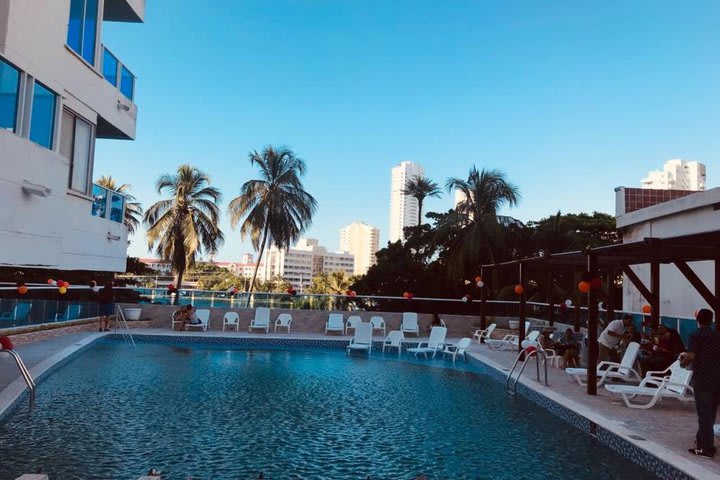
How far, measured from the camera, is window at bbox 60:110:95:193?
36.3ft

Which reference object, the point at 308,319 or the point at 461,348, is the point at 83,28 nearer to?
the point at 461,348

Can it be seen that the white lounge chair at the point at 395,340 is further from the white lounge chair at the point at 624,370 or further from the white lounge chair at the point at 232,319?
the white lounge chair at the point at 624,370

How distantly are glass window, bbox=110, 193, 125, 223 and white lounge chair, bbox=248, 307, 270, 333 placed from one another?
7123 mm

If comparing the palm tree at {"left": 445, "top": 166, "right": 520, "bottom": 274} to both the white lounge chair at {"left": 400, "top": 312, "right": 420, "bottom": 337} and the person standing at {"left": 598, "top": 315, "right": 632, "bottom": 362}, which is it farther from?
the person standing at {"left": 598, "top": 315, "right": 632, "bottom": 362}

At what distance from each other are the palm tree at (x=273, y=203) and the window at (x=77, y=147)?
20141 mm

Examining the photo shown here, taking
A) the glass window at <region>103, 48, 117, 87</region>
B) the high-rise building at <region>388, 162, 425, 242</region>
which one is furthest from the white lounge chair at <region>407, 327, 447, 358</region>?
the high-rise building at <region>388, 162, 425, 242</region>

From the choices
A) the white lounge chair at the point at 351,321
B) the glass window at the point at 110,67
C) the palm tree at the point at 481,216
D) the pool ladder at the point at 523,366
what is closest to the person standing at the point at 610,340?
the pool ladder at the point at 523,366

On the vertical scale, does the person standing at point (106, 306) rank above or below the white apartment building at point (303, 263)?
below

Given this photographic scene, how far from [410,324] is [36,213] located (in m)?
13.9

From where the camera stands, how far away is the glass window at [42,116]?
920 centimetres

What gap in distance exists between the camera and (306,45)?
95.9ft

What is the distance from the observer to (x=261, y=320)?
2000 centimetres

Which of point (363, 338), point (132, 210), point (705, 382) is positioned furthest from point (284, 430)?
point (132, 210)

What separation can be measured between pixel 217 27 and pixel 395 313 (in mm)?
14098
